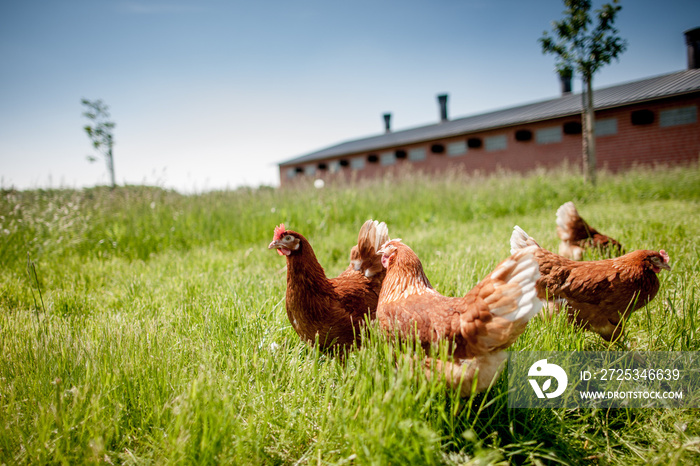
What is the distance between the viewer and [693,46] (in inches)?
652

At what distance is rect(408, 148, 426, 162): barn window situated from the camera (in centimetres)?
2392

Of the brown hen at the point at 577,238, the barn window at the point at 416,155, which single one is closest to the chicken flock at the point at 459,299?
the brown hen at the point at 577,238

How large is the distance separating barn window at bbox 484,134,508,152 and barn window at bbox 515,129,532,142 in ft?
2.45

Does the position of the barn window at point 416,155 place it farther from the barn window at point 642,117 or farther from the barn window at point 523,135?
the barn window at point 642,117

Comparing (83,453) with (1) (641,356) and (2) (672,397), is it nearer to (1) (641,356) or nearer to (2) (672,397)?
(2) (672,397)

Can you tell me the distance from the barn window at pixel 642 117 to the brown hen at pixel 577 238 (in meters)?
16.4

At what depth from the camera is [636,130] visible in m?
15.4

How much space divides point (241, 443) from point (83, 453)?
62 centimetres

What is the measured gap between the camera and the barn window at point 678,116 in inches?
547

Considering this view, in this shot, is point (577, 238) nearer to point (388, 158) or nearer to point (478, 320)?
point (478, 320)

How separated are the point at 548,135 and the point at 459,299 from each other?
20162 mm

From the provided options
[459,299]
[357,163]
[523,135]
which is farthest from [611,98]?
[459,299]

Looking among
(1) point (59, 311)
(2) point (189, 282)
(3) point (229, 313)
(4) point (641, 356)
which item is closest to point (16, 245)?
(1) point (59, 311)

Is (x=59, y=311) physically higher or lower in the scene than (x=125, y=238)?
lower
